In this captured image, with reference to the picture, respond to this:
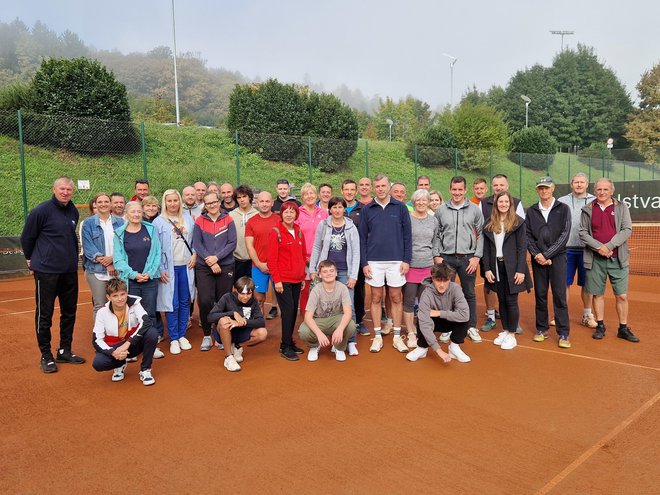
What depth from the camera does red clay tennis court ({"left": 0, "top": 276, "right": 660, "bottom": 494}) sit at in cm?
324

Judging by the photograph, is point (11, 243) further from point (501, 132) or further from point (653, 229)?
point (501, 132)

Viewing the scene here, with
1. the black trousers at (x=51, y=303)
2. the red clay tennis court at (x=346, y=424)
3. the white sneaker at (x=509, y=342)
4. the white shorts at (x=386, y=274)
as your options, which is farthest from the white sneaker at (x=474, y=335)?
the black trousers at (x=51, y=303)

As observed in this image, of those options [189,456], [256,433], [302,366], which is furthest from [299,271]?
[189,456]

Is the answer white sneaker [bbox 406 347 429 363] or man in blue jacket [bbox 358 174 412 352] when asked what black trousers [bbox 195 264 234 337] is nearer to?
man in blue jacket [bbox 358 174 412 352]

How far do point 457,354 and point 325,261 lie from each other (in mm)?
1713

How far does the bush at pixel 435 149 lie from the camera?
24.4 m

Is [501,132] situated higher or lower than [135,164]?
higher

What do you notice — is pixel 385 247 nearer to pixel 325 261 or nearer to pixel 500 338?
pixel 325 261

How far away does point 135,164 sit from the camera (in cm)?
1636

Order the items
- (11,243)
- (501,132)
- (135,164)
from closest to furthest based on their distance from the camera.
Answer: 1. (11,243)
2. (135,164)
3. (501,132)

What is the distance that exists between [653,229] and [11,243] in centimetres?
2157

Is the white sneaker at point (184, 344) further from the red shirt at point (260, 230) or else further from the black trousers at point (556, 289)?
the black trousers at point (556, 289)

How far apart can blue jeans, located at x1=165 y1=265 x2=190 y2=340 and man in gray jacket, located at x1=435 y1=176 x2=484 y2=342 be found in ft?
9.94

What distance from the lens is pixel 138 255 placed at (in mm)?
5586
